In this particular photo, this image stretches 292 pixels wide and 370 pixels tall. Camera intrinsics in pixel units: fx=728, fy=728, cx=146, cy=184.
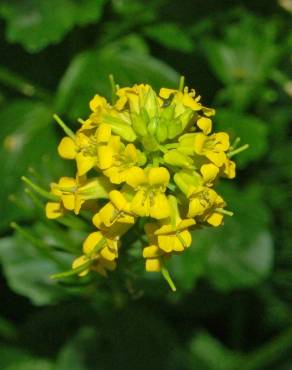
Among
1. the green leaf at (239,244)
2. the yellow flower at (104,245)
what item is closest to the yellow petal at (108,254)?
the yellow flower at (104,245)

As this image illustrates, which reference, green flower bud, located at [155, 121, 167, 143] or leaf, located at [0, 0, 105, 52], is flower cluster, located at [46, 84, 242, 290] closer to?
green flower bud, located at [155, 121, 167, 143]

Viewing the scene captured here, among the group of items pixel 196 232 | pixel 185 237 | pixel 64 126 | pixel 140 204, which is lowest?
pixel 196 232

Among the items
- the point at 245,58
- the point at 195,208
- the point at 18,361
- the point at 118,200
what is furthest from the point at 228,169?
the point at 18,361

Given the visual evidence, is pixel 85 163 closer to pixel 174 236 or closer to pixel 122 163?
pixel 122 163

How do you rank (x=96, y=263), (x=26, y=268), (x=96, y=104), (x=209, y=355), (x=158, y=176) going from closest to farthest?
(x=158, y=176) → (x=96, y=104) → (x=96, y=263) → (x=26, y=268) → (x=209, y=355)

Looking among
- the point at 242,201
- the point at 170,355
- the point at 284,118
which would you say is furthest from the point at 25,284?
the point at 284,118

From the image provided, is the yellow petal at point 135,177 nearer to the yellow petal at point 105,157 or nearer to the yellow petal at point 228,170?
the yellow petal at point 105,157
